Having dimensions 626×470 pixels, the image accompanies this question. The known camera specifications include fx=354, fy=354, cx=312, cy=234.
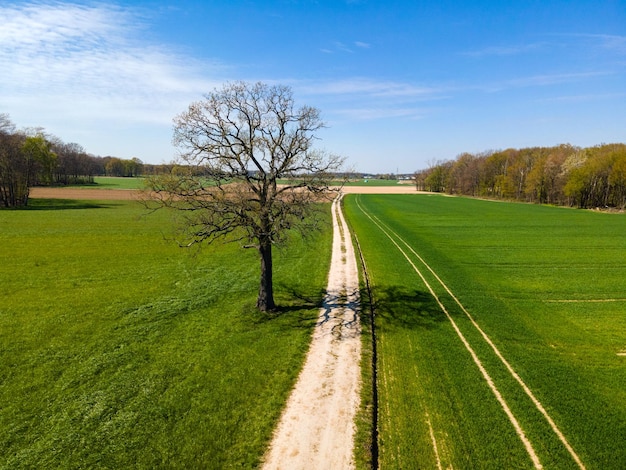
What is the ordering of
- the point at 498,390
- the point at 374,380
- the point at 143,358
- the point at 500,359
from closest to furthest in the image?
1. the point at 498,390
2. the point at 374,380
3. the point at 143,358
4. the point at 500,359

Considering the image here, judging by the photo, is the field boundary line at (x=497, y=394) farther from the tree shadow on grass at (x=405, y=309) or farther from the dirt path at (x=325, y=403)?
the dirt path at (x=325, y=403)

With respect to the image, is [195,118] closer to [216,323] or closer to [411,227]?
[216,323]

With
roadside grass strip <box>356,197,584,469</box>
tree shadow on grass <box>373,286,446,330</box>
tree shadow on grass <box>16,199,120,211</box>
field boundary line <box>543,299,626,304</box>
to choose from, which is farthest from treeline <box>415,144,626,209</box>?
tree shadow on grass <box>16,199,120,211</box>

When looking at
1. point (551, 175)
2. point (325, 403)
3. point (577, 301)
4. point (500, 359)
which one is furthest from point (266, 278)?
point (551, 175)

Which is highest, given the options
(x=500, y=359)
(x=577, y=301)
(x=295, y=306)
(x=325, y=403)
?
(x=577, y=301)

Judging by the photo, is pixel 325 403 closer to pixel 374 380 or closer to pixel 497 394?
pixel 374 380

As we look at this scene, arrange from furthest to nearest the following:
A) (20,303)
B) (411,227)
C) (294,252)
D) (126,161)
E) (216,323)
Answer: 1. (126,161)
2. (411,227)
3. (294,252)
4. (20,303)
5. (216,323)

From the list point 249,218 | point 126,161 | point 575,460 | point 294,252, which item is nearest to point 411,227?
point 294,252
